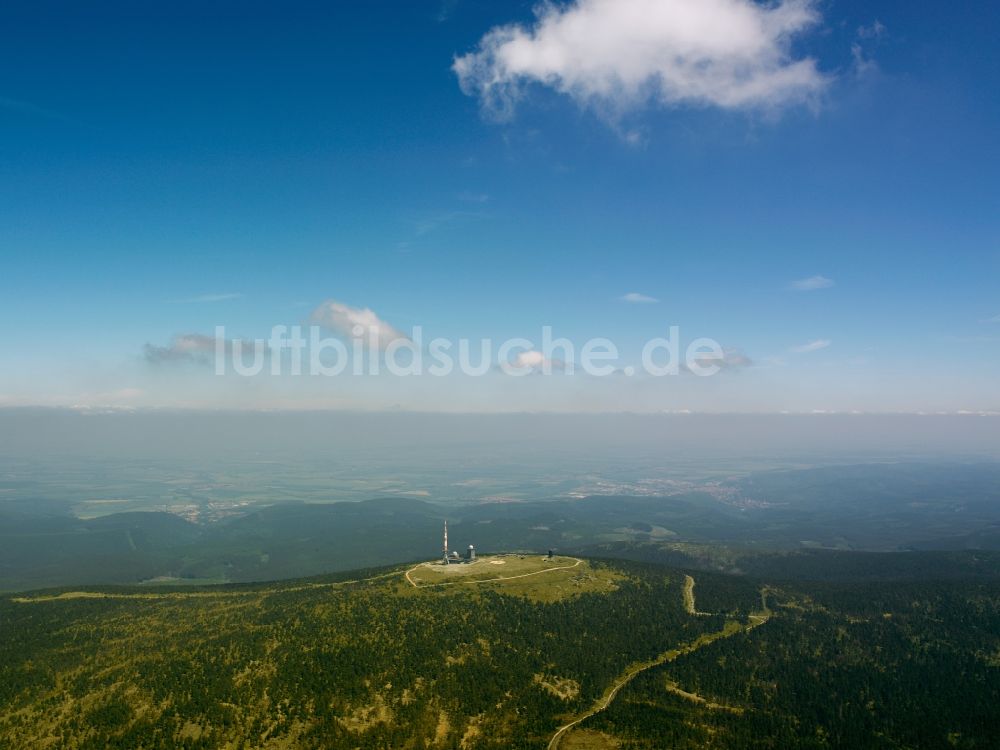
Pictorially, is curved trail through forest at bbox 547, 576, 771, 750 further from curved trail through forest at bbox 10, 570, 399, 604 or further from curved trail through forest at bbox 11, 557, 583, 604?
curved trail through forest at bbox 10, 570, 399, 604

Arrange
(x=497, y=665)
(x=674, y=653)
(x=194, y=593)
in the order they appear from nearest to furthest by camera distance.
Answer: (x=497, y=665) < (x=674, y=653) < (x=194, y=593)

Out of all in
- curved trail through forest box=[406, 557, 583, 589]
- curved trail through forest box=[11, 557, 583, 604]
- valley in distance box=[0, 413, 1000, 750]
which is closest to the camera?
valley in distance box=[0, 413, 1000, 750]

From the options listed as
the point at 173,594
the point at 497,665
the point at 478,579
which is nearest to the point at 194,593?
the point at 173,594

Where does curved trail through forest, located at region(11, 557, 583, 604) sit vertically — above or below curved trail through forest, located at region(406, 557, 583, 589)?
below

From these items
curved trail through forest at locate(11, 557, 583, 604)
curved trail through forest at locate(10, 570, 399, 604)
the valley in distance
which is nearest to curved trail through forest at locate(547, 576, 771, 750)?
the valley in distance

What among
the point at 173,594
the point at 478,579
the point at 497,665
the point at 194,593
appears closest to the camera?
the point at 497,665

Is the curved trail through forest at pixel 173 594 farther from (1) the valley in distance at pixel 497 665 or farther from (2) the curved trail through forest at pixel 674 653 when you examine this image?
(2) the curved trail through forest at pixel 674 653

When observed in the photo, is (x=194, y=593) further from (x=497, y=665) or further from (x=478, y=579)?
(x=497, y=665)

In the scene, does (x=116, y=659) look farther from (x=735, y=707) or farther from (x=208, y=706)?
(x=735, y=707)
